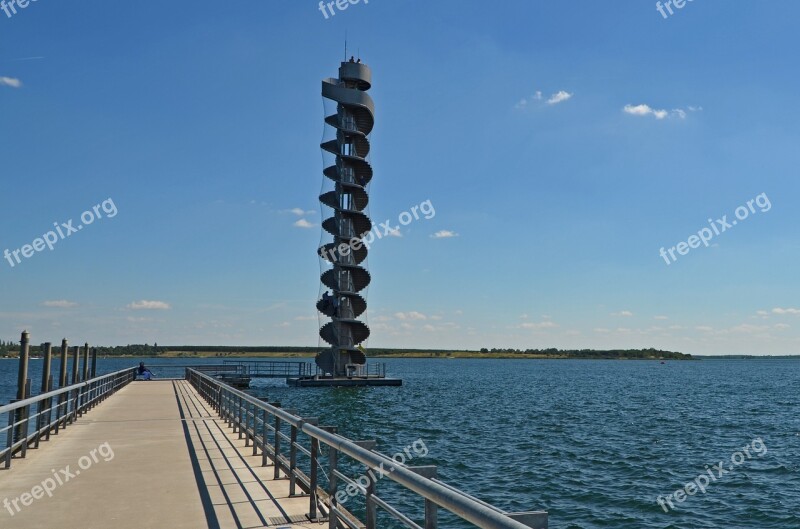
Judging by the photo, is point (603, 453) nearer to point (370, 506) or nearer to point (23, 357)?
point (23, 357)

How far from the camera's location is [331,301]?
60.7 metres

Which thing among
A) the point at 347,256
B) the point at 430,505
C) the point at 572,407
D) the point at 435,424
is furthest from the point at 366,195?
the point at 430,505

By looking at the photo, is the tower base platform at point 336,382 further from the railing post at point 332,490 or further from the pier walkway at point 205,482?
the railing post at point 332,490

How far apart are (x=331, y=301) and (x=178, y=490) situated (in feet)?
170

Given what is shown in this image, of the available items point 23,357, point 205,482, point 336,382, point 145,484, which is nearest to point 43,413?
point 23,357

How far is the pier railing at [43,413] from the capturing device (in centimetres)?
1099

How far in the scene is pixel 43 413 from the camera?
46.3 ft

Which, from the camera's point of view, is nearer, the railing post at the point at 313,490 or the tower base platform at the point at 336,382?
the railing post at the point at 313,490

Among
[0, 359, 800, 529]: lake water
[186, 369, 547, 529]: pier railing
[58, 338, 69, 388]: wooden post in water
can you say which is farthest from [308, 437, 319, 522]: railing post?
[58, 338, 69, 388]: wooden post in water

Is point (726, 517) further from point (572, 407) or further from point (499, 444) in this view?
point (572, 407)

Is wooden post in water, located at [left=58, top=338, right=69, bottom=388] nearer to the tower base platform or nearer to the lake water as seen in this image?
the lake water

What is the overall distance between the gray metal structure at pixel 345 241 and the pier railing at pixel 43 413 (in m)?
30.7

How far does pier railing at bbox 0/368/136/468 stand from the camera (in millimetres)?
10992

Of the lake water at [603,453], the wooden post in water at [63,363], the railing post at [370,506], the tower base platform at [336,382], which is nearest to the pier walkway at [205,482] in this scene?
the railing post at [370,506]
